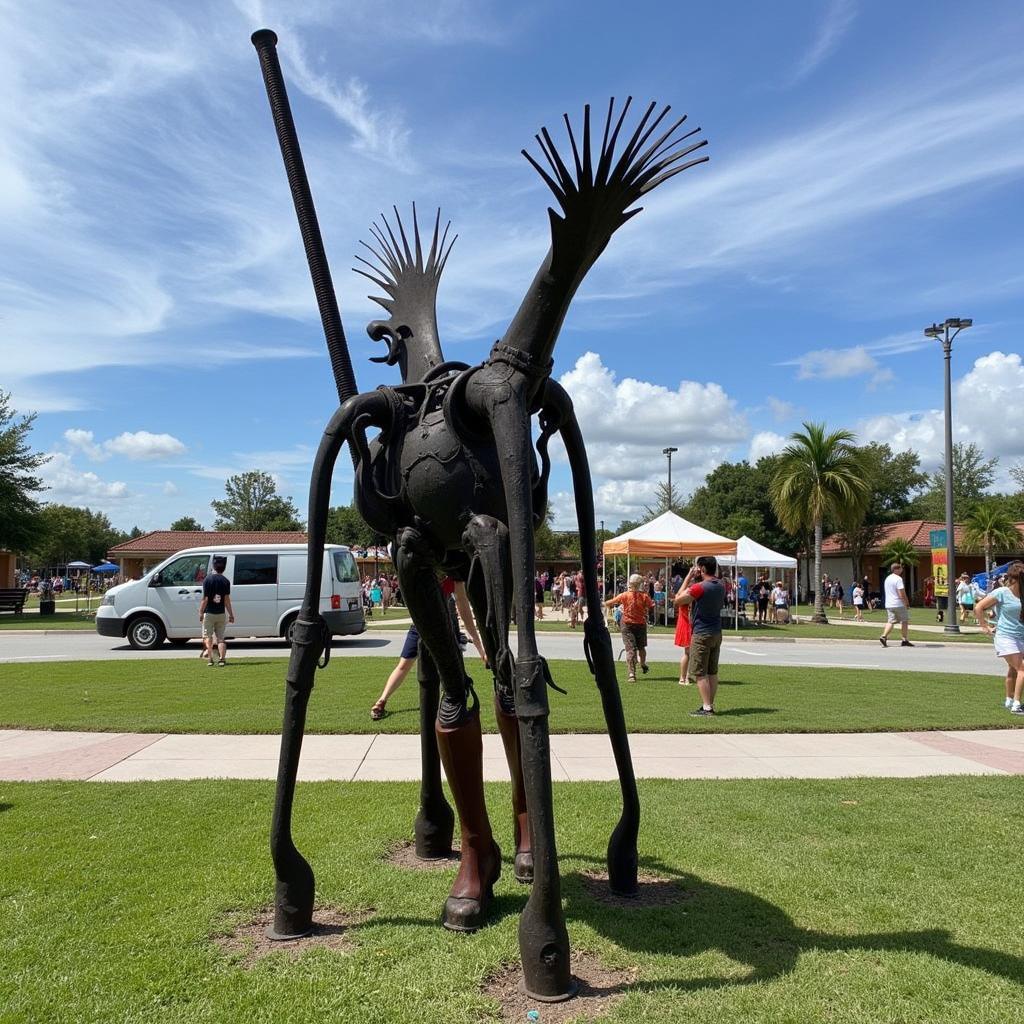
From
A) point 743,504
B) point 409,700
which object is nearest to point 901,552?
point 743,504

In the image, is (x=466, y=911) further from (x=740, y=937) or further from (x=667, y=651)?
(x=667, y=651)

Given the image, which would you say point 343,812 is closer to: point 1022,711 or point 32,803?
point 32,803

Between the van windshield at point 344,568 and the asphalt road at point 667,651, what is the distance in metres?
1.35

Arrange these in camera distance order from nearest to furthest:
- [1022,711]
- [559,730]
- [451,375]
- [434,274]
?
[451,375] → [434,274] → [559,730] → [1022,711]

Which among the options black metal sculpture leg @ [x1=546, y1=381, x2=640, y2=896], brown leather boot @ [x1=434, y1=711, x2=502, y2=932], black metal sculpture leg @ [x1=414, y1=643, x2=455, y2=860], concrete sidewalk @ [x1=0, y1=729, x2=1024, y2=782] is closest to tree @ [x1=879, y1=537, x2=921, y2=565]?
concrete sidewalk @ [x1=0, y1=729, x2=1024, y2=782]

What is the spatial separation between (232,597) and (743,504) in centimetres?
4361

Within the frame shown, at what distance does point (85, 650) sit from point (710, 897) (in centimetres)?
1572

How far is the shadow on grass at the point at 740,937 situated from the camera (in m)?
3.22

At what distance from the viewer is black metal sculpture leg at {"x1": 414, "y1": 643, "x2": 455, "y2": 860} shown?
431cm

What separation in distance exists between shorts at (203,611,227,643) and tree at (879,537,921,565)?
36648 mm

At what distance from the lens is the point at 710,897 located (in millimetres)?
3918

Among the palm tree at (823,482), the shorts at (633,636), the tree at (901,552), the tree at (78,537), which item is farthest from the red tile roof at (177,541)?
the shorts at (633,636)

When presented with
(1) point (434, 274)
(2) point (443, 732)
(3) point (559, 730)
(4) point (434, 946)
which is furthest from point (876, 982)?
(3) point (559, 730)

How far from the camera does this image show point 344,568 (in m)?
16.5
